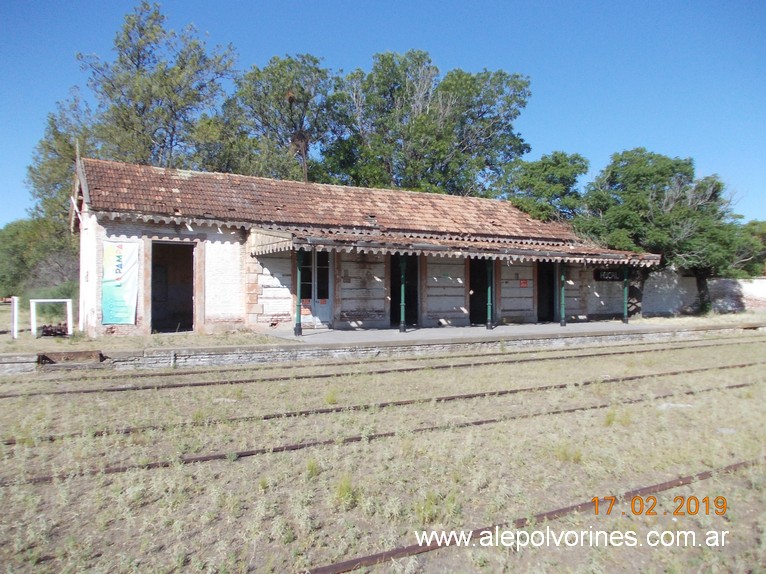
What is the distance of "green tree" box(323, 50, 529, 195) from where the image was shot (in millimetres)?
34062

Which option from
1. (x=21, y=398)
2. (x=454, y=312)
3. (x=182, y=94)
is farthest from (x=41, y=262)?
(x=21, y=398)

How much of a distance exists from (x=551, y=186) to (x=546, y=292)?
192 inches

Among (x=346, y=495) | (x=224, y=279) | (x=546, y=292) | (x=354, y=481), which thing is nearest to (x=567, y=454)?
(x=354, y=481)

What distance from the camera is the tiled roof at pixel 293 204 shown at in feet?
49.3

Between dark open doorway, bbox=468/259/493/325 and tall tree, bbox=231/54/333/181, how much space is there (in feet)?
65.6

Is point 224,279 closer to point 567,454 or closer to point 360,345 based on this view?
point 360,345

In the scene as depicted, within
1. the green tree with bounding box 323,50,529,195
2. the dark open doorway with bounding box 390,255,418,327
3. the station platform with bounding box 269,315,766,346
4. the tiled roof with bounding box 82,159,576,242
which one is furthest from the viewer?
the green tree with bounding box 323,50,529,195

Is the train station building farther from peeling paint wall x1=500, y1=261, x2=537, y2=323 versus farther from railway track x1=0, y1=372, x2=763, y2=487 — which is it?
railway track x1=0, y1=372, x2=763, y2=487

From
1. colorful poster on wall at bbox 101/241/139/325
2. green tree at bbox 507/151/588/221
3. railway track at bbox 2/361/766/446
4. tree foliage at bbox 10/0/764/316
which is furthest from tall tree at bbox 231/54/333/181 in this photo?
railway track at bbox 2/361/766/446

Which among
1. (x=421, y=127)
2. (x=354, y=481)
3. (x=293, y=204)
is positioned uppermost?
(x=421, y=127)

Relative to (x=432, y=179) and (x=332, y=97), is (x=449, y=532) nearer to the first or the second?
(x=432, y=179)

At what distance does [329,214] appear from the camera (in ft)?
58.1

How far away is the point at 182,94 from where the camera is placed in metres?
28.2

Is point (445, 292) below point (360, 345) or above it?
above
